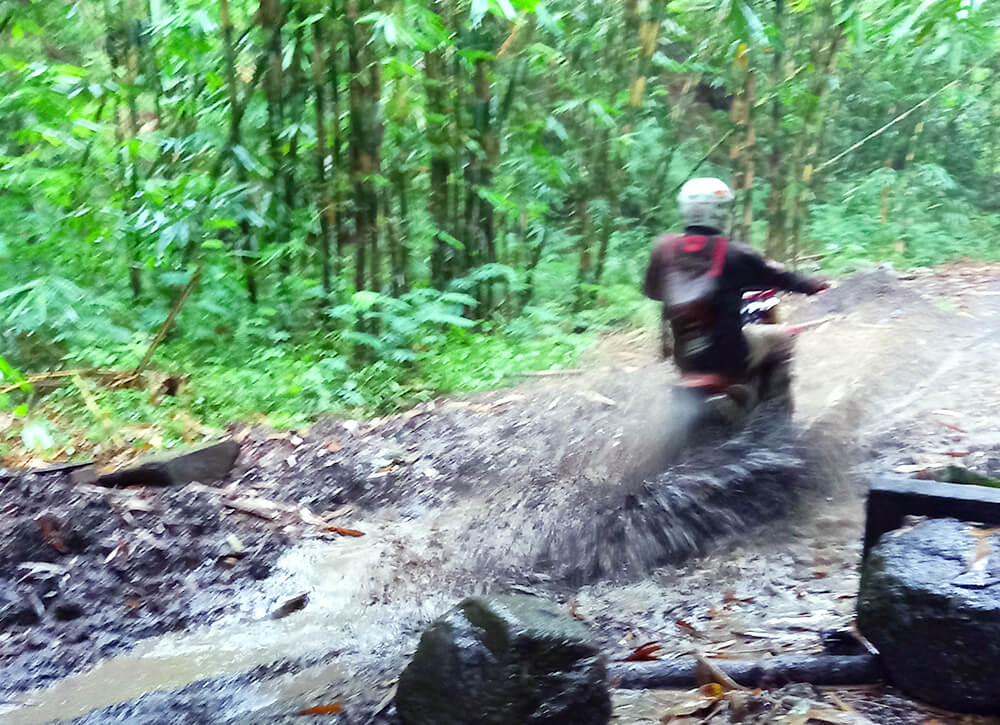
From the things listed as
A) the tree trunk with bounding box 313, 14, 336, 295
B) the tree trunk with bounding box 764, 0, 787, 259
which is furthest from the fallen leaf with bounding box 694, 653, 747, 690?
the tree trunk with bounding box 764, 0, 787, 259

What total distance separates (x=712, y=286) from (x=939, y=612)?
244cm

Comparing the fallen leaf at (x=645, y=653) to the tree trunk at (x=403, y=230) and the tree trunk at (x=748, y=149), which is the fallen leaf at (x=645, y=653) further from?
the tree trunk at (x=748, y=149)

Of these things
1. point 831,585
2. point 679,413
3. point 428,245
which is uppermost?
point 428,245

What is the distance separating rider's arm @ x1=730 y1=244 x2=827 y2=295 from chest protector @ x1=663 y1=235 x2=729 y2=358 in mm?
87

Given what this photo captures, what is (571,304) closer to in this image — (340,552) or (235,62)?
(235,62)

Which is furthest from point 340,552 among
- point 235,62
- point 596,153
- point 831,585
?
point 596,153

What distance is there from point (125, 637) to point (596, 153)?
764 centimetres

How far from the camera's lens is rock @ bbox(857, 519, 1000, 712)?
2.42m

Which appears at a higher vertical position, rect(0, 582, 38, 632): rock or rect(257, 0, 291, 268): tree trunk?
rect(257, 0, 291, 268): tree trunk

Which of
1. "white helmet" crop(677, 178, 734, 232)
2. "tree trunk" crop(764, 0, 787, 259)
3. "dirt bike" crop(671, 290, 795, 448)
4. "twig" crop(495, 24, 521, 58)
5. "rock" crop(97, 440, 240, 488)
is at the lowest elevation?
"rock" crop(97, 440, 240, 488)

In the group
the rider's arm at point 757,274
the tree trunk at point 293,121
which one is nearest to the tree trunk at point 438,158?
the tree trunk at point 293,121

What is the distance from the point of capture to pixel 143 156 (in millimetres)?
8070

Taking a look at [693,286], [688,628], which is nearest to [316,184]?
[693,286]

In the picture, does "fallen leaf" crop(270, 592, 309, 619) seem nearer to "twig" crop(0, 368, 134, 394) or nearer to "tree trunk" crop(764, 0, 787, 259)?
"twig" crop(0, 368, 134, 394)
